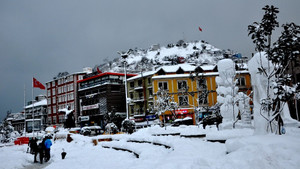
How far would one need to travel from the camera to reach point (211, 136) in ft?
37.5

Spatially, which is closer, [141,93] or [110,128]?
[110,128]

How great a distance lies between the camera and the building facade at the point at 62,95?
223 feet

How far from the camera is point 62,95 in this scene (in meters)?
71.9

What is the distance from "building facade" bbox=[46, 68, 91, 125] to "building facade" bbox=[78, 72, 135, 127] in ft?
20.0

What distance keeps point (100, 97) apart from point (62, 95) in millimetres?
19718

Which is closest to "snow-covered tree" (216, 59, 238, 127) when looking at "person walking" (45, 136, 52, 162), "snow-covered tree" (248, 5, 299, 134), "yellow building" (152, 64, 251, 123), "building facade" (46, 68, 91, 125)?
"snow-covered tree" (248, 5, 299, 134)

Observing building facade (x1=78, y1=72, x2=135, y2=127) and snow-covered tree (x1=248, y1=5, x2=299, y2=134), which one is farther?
building facade (x1=78, y1=72, x2=135, y2=127)

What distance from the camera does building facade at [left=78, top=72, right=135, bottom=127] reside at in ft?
183

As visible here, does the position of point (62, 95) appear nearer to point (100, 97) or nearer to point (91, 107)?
point (91, 107)

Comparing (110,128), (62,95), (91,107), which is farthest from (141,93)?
(62,95)

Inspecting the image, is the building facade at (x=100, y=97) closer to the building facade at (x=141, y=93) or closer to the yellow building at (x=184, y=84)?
the building facade at (x=141, y=93)

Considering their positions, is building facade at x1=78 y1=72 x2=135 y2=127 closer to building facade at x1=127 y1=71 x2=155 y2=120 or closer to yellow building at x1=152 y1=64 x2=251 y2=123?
building facade at x1=127 y1=71 x2=155 y2=120

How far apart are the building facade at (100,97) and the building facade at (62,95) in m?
6.10

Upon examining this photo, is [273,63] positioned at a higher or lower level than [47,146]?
higher
